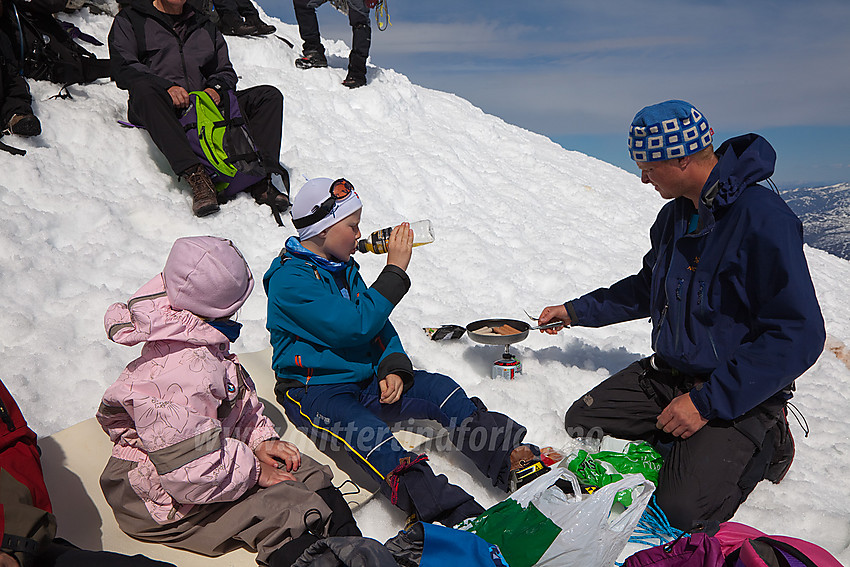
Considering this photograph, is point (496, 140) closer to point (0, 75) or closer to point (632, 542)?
point (0, 75)

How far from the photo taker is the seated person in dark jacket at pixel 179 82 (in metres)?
5.04

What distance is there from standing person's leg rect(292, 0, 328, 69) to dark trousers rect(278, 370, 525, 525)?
22.4 feet

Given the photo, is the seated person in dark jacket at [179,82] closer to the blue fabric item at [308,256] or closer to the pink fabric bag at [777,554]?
the blue fabric item at [308,256]

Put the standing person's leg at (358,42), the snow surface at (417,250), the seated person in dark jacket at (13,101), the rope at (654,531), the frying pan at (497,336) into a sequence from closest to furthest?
the rope at (654,531) < the snow surface at (417,250) < the frying pan at (497,336) < the seated person in dark jacket at (13,101) < the standing person's leg at (358,42)

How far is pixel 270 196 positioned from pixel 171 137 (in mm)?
988

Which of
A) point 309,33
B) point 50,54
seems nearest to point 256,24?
point 309,33

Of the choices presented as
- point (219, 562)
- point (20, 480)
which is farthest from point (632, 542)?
point (20, 480)

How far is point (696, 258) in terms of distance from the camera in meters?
2.88

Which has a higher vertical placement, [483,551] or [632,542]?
[483,551]

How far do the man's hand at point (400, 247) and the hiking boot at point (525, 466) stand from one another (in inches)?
43.1

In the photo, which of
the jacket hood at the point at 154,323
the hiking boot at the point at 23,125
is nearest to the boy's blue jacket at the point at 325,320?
the jacket hood at the point at 154,323

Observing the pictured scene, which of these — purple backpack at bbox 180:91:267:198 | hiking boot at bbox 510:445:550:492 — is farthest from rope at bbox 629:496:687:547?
purple backpack at bbox 180:91:267:198

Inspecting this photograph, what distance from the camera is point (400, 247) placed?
3.07m

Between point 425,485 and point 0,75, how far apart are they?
189 inches
